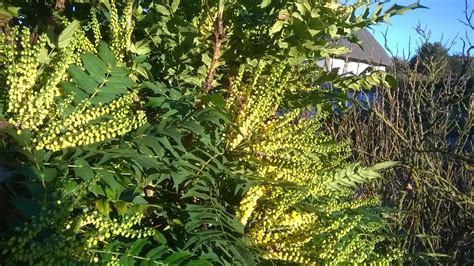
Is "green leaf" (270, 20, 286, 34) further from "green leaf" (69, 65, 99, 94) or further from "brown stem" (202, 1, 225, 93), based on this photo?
"green leaf" (69, 65, 99, 94)

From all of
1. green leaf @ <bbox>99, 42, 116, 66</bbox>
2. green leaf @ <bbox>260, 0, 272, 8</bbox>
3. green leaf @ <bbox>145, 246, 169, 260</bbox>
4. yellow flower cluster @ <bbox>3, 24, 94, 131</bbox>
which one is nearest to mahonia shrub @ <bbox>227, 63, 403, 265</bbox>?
green leaf @ <bbox>260, 0, 272, 8</bbox>

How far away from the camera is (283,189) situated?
84.7 inches

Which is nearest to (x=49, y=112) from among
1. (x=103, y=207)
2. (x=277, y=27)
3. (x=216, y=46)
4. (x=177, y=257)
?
(x=103, y=207)

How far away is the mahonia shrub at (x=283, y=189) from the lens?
6.98 ft

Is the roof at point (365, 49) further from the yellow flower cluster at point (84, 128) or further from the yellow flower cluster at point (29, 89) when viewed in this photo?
the yellow flower cluster at point (29, 89)

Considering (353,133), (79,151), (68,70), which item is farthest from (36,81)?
(353,133)

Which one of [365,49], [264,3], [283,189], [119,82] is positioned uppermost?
[264,3]

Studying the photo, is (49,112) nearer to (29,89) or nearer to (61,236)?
(29,89)

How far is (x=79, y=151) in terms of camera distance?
1.76 metres

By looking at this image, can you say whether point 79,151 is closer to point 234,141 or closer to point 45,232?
point 45,232

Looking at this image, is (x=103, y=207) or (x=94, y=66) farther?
(x=94, y=66)

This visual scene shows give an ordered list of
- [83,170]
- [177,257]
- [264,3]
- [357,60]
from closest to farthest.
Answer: [83,170] < [177,257] < [264,3] < [357,60]

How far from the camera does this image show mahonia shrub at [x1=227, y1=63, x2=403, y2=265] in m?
2.13

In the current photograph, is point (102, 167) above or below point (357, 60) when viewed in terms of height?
above
